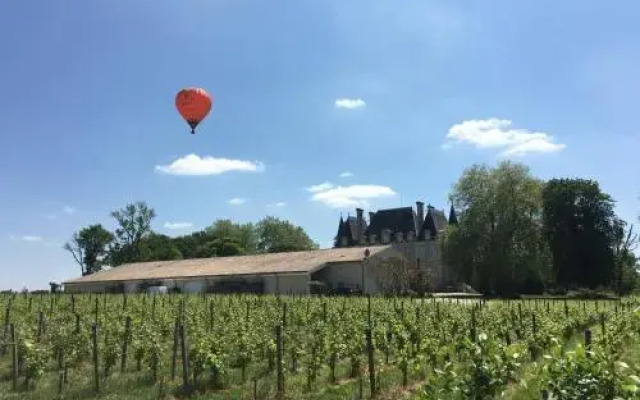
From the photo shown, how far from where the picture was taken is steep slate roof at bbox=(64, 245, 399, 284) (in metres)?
44.2

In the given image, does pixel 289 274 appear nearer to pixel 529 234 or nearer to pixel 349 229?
pixel 529 234

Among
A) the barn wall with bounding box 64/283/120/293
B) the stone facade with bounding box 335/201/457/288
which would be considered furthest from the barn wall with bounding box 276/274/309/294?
the stone facade with bounding box 335/201/457/288

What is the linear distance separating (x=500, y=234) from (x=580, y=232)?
27.9 feet

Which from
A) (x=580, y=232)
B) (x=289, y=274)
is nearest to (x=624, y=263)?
(x=580, y=232)

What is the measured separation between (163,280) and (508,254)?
92.3ft

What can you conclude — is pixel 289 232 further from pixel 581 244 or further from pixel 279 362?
pixel 279 362

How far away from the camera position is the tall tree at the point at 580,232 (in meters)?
50.5

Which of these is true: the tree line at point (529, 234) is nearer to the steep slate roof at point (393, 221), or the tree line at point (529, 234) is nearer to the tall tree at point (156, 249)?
the steep slate roof at point (393, 221)

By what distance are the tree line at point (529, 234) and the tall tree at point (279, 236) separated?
4285 centimetres

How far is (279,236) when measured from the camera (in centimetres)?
9388

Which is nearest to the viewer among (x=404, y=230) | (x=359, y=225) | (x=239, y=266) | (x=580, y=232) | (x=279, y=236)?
(x=239, y=266)

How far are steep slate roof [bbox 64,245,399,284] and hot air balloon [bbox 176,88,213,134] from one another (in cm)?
2714

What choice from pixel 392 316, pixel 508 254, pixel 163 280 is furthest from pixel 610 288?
pixel 392 316

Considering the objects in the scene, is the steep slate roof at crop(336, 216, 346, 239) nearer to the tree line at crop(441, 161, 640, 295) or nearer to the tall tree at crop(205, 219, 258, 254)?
the tall tree at crop(205, 219, 258, 254)
